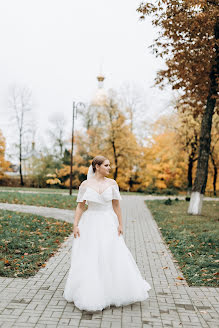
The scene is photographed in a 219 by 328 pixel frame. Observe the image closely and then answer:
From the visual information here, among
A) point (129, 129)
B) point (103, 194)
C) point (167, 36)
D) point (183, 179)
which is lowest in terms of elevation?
point (183, 179)

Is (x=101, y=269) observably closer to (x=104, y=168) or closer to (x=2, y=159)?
(x=104, y=168)

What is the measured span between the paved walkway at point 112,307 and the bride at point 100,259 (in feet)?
0.61

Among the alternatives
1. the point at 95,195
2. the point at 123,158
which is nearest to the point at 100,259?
the point at 95,195

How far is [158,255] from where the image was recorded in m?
8.23

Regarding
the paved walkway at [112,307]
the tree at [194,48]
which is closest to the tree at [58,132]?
the tree at [194,48]

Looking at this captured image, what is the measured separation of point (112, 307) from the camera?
4.78 m

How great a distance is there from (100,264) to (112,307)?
0.64 m

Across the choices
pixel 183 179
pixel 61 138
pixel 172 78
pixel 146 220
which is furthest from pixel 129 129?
pixel 146 220

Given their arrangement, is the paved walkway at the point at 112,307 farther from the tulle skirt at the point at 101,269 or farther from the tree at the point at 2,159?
the tree at the point at 2,159

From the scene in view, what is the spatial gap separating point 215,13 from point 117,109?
28.5 meters

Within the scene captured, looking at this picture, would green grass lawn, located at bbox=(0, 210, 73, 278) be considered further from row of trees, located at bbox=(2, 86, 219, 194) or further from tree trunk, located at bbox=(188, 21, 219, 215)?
row of trees, located at bbox=(2, 86, 219, 194)

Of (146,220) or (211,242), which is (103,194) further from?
(146,220)

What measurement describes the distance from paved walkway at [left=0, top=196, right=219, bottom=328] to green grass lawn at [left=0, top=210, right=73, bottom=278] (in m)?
0.36

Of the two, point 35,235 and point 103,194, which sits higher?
point 103,194
